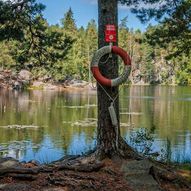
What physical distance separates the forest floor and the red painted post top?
6.60ft

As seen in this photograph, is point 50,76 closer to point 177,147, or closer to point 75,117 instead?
point 75,117

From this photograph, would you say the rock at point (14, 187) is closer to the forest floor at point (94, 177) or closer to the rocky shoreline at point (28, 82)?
the forest floor at point (94, 177)

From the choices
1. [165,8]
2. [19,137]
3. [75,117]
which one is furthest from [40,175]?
[75,117]

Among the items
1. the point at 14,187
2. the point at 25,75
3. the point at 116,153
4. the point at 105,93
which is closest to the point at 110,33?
the point at 105,93

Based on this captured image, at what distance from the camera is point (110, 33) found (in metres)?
7.26

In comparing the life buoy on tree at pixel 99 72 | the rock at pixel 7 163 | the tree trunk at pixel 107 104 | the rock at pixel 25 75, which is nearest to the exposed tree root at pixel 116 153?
the tree trunk at pixel 107 104

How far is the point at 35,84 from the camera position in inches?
3314

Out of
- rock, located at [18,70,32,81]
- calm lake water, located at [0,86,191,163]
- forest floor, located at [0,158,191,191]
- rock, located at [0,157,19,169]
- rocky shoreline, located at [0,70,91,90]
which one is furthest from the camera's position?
rock, located at [18,70,32,81]

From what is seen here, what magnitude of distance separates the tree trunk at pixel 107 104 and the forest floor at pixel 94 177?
0.92ft

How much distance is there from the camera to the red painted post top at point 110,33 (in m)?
7.22

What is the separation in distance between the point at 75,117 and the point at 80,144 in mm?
12642

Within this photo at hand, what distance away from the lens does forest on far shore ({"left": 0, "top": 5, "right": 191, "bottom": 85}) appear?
11.7 meters

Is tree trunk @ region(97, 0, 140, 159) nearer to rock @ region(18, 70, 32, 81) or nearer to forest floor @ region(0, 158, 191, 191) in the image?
forest floor @ region(0, 158, 191, 191)

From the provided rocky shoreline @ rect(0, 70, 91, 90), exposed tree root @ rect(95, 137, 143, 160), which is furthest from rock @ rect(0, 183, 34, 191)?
rocky shoreline @ rect(0, 70, 91, 90)
